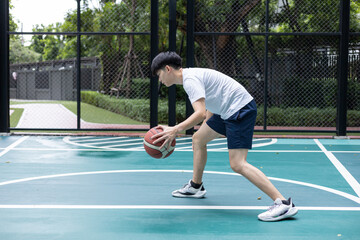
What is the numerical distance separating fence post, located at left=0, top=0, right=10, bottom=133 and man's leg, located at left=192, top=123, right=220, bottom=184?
22.0 feet

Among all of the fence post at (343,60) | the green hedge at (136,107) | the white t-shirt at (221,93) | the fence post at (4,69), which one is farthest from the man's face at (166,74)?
the green hedge at (136,107)

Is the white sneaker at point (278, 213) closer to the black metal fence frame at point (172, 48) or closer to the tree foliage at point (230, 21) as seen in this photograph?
the black metal fence frame at point (172, 48)

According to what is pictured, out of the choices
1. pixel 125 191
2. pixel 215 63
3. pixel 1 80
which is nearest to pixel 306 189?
pixel 125 191

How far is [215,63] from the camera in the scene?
1487cm

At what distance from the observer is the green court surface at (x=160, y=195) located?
3982 millimetres

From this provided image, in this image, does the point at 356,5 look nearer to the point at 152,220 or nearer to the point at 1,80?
the point at 1,80

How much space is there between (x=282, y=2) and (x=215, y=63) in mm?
2729

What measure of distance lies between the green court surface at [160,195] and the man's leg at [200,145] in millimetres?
326

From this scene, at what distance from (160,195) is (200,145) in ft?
2.57

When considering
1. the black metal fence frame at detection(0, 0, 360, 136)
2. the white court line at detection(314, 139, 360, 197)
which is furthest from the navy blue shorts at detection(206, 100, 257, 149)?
the black metal fence frame at detection(0, 0, 360, 136)

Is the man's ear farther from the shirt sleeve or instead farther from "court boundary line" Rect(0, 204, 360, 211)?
"court boundary line" Rect(0, 204, 360, 211)

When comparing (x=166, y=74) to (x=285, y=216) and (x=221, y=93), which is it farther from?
(x=285, y=216)

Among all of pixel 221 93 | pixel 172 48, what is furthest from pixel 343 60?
pixel 221 93

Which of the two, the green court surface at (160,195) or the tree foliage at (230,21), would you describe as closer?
the green court surface at (160,195)
